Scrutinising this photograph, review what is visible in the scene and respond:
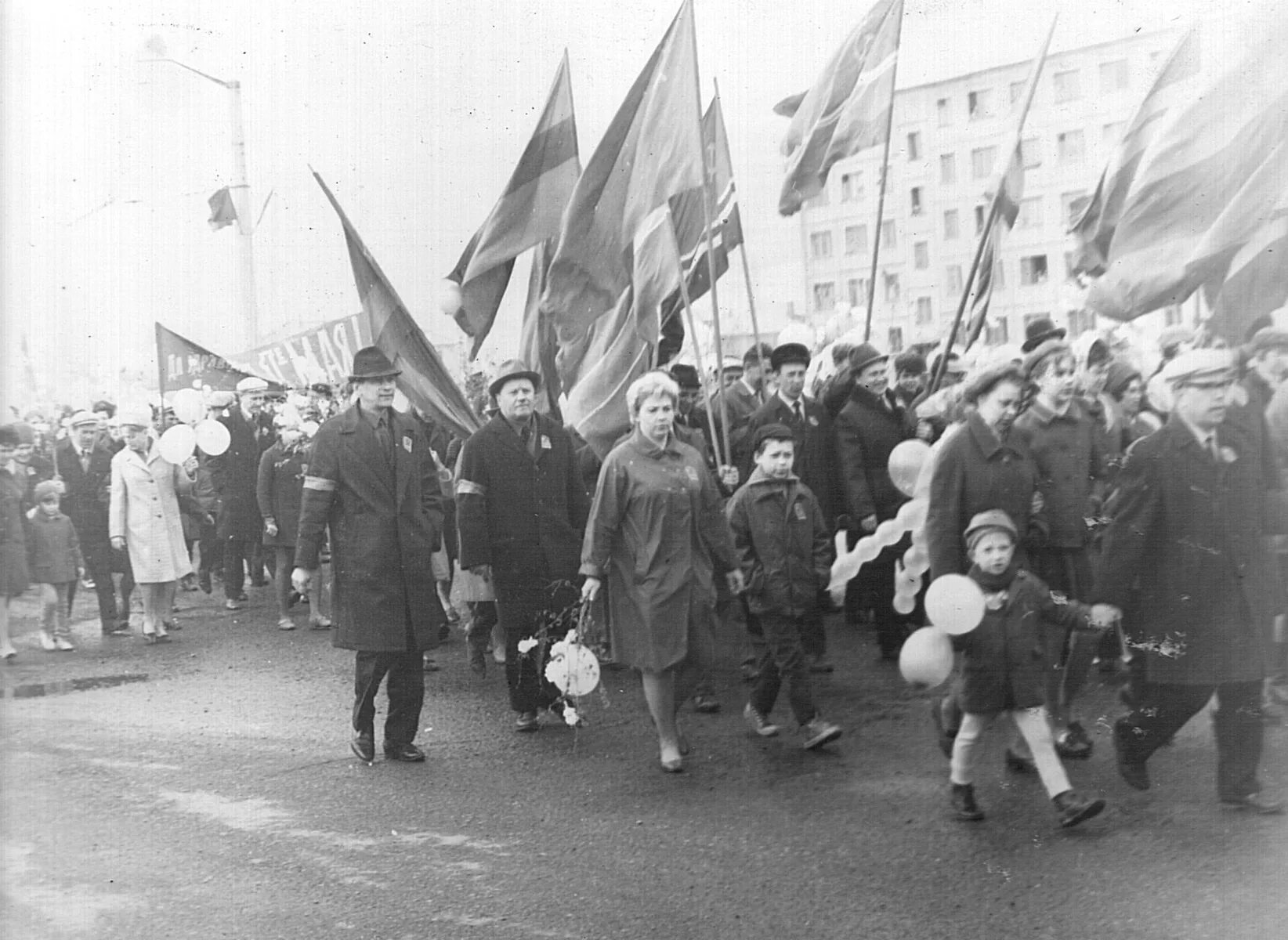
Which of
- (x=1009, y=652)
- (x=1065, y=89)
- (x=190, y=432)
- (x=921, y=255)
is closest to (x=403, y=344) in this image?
(x=190, y=432)

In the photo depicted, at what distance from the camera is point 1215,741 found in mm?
4836

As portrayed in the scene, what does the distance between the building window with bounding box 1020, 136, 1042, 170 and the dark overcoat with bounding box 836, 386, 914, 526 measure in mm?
1581

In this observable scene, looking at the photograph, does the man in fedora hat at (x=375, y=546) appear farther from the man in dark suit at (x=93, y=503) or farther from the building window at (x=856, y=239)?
the building window at (x=856, y=239)

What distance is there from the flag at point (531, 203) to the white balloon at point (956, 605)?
11.6 ft

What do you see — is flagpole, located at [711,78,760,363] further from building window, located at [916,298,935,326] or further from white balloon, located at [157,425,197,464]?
building window, located at [916,298,935,326]

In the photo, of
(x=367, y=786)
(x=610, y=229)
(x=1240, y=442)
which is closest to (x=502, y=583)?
(x=367, y=786)

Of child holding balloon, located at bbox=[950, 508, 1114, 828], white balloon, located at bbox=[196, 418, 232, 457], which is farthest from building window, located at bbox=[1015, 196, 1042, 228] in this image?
white balloon, located at bbox=[196, 418, 232, 457]

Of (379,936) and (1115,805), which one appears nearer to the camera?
(379,936)

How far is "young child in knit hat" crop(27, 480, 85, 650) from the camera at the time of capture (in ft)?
25.2

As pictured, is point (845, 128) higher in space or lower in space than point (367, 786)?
higher

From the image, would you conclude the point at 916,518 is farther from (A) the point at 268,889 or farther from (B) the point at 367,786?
(A) the point at 268,889

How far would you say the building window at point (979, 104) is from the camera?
6.85m

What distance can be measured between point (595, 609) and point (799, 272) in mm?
4129

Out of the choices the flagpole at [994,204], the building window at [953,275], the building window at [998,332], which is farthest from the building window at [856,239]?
the flagpole at [994,204]
